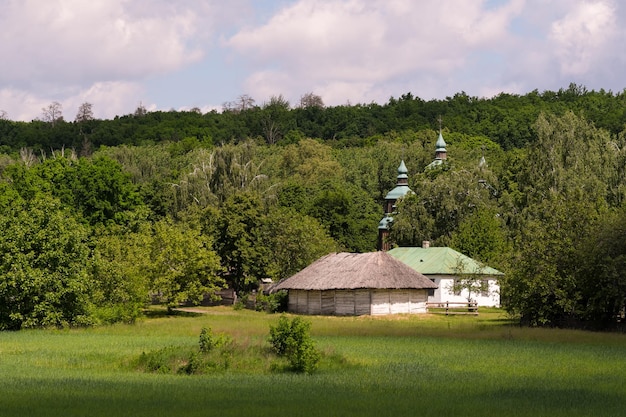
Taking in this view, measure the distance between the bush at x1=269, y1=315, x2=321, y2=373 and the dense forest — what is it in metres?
23.1

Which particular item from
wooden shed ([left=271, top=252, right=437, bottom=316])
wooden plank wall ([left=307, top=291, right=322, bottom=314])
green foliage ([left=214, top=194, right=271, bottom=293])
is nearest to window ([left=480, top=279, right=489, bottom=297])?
wooden shed ([left=271, top=252, right=437, bottom=316])

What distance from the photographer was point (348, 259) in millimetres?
77625

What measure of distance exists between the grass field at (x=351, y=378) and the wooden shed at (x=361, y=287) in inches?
766

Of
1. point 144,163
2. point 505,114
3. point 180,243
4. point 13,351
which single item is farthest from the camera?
point 505,114

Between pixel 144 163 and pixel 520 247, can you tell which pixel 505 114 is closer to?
pixel 144 163

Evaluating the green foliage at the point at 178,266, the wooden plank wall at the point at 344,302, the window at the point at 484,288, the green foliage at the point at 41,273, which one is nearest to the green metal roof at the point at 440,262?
the window at the point at 484,288

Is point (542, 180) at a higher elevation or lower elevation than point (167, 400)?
higher

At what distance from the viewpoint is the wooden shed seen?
239ft

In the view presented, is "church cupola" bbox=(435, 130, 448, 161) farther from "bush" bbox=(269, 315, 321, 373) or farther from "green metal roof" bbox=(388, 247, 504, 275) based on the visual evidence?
"bush" bbox=(269, 315, 321, 373)

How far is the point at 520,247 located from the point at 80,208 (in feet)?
128

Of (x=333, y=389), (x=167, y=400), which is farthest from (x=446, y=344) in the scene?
(x=167, y=400)

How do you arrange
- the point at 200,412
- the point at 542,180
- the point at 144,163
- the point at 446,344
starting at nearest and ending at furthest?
the point at 200,412 < the point at 446,344 < the point at 542,180 < the point at 144,163

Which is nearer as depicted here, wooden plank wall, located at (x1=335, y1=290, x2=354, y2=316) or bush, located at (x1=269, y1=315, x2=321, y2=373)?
bush, located at (x1=269, y1=315, x2=321, y2=373)

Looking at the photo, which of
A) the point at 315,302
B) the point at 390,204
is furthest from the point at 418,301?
the point at 390,204
